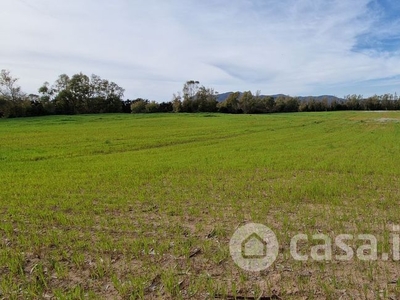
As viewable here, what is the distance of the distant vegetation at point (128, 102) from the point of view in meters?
80.8

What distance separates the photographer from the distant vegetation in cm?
8081

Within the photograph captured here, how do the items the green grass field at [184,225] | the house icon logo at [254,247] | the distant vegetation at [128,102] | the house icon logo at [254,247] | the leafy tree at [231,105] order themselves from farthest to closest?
the leafy tree at [231,105]
the distant vegetation at [128,102]
the house icon logo at [254,247]
the house icon logo at [254,247]
the green grass field at [184,225]

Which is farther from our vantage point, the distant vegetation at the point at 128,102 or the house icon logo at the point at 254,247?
the distant vegetation at the point at 128,102

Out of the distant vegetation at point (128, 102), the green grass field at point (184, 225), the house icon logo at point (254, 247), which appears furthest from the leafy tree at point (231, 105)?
the house icon logo at point (254, 247)

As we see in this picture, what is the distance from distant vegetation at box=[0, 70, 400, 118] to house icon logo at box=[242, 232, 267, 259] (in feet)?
286

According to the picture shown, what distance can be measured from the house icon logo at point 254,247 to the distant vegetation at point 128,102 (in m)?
87.0

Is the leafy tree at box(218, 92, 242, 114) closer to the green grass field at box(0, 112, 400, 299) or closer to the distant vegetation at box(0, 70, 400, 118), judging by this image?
the distant vegetation at box(0, 70, 400, 118)

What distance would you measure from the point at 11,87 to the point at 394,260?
95.1 meters

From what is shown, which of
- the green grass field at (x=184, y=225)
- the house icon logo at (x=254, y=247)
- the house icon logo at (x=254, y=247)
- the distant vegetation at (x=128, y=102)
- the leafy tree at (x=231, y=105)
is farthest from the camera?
the leafy tree at (x=231, y=105)

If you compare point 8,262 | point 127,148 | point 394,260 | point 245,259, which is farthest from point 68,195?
point 127,148

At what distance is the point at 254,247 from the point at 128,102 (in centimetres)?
11541

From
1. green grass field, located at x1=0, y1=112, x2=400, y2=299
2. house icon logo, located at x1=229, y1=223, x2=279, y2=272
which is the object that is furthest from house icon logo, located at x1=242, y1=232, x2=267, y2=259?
green grass field, located at x1=0, y1=112, x2=400, y2=299

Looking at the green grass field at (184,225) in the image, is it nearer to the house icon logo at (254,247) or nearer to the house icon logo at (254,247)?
the house icon logo at (254,247)

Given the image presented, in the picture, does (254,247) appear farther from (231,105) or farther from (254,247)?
(231,105)
